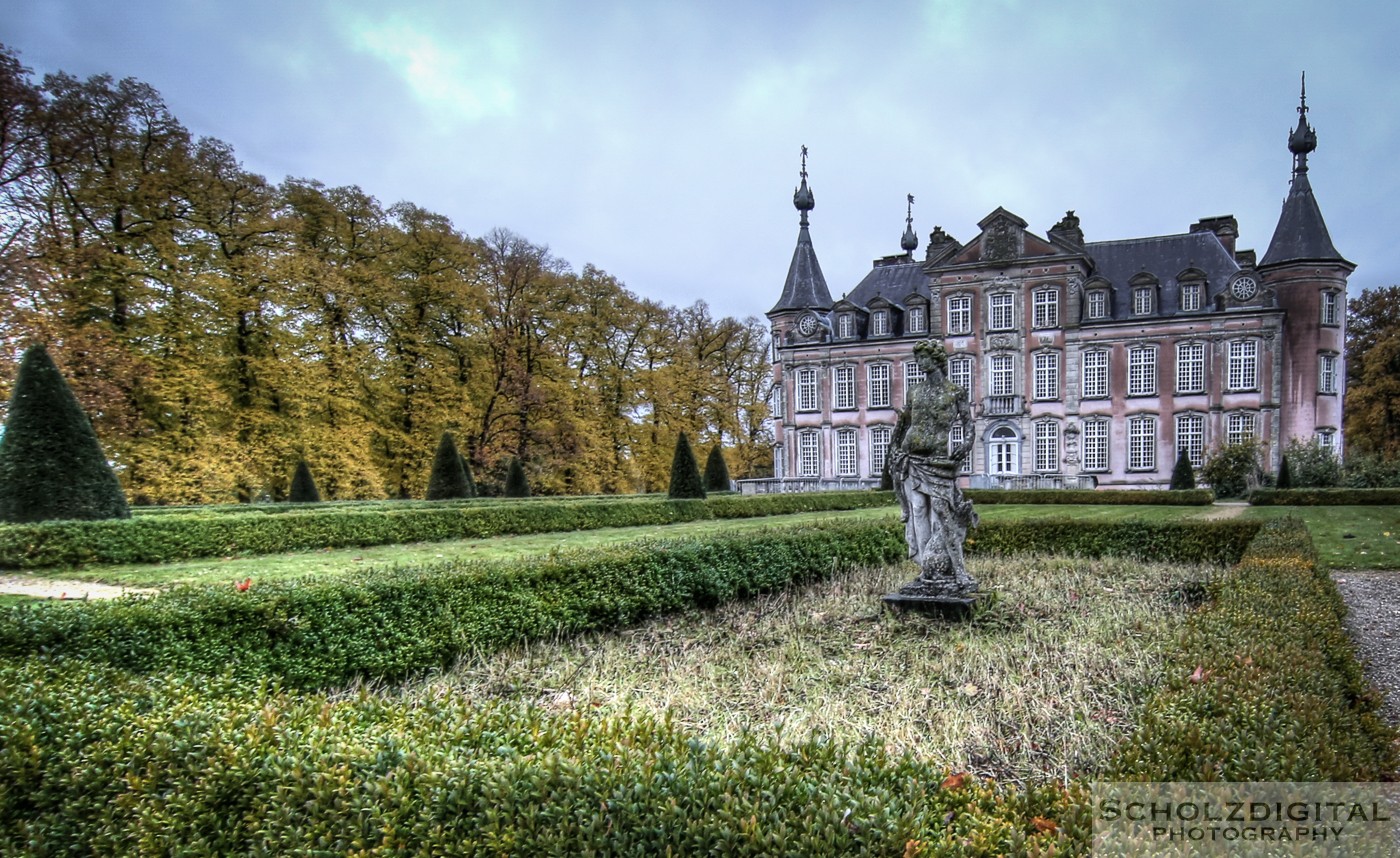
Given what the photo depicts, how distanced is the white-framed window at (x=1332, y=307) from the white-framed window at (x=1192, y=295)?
4.10 m

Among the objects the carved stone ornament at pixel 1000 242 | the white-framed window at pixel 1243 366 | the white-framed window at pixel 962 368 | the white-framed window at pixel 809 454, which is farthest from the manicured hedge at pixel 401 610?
the white-framed window at pixel 1243 366

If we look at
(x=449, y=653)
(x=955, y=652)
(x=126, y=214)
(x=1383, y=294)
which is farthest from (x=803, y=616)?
(x=1383, y=294)

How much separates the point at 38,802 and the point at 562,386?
27351 millimetres

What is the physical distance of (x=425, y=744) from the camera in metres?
2.59

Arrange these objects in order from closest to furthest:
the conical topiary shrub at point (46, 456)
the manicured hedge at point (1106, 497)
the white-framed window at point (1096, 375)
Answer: the conical topiary shrub at point (46, 456) < the manicured hedge at point (1106, 497) < the white-framed window at point (1096, 375)

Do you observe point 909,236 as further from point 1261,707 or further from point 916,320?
point 1261,707

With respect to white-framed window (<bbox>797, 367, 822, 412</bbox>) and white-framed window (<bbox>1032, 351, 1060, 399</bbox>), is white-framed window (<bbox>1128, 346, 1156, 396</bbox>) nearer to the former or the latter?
white-framed window (<bbox>1032, 351, 1060, 399</bbox>)

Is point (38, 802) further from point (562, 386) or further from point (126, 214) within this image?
point (562, 386)

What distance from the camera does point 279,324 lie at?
22344 mm

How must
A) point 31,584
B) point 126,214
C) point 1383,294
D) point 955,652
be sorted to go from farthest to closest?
point 1383,294 → point 126,214 → point 31,584 → point 955,652

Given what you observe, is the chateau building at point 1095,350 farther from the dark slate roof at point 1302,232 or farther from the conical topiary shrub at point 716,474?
the conical topiary shrub at point 716,474

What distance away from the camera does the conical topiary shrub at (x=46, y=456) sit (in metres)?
11.0

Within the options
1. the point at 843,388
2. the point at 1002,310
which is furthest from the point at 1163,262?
the point at 843,388

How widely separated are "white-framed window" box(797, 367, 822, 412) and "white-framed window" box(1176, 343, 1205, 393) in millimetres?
15761
